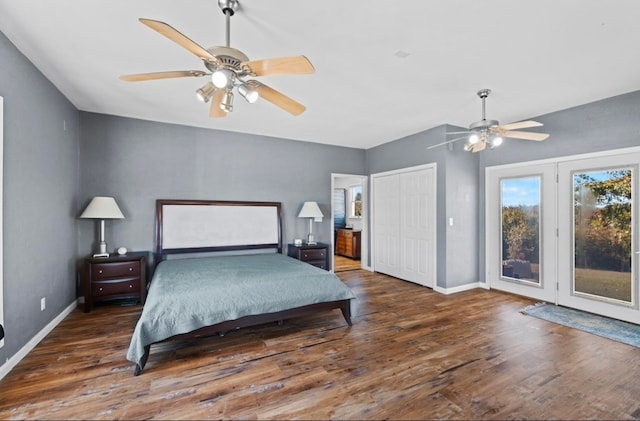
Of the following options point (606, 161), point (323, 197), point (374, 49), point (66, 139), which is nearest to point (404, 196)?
point (323, 197)

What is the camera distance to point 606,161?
3592mm

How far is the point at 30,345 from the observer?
271cm

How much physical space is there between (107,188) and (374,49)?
415 cm

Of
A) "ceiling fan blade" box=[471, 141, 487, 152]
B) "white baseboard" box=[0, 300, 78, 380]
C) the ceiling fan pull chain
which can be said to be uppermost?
the ceiling fan pull chain

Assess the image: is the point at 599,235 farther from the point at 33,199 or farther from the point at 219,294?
the point at 33,199

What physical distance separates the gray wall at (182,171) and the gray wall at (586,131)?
325 cm

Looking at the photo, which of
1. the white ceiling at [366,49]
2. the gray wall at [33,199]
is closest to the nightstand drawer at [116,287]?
the gray wall at [33,199]

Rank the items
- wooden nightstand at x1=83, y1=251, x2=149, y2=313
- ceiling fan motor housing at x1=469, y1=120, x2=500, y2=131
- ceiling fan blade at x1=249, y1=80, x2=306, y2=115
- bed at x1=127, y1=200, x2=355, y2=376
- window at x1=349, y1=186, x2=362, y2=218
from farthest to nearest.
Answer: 1. window at x1=349, y1=186, x2=362, y2=218
2. wooden nightstand at x1=83, y1=251, x2=149, y2=313
3. ceiling fan motor housing at x1=469, y1=120, x2=500, y2=131
4. bed at x1=127, y1=200, x2=355, y2=376
5. ceiling fan blade at x1=249, y1=80, x2=306, y2=115

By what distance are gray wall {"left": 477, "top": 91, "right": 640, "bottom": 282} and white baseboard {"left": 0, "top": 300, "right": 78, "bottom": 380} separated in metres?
6.23

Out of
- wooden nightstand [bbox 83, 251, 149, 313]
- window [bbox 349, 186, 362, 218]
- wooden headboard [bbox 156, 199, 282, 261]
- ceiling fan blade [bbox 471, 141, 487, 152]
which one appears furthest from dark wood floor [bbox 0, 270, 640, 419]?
window [bbox 349, 186, 362, 218]

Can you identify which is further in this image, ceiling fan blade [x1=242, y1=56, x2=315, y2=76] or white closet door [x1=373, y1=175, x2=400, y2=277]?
white closet door [x1=373, y1=175, x2=400, y2=277]

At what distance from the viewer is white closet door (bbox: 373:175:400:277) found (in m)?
5.69

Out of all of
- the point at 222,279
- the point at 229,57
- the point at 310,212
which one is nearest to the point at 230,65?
the point at 229,57

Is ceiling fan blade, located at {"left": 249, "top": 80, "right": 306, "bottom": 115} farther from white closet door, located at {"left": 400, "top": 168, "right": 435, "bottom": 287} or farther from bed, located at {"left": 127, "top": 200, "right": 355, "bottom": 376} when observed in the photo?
white closet door, located at {"left": 400, "top": 168, "right": 435, "bottom": 287}
